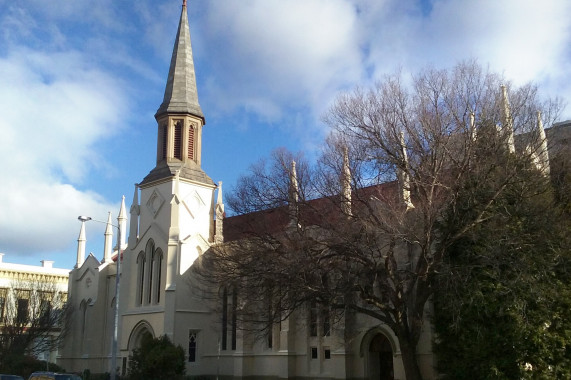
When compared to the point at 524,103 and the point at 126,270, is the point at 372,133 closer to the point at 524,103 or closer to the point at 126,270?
the point at 524,103

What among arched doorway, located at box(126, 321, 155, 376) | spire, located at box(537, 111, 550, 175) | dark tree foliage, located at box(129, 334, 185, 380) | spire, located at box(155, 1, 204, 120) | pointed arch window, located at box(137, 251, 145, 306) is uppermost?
spire, located at box(155, 1, 204, 120)

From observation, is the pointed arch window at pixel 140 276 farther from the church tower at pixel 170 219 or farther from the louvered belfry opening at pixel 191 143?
the louvered belfry opening at pixel 191 143

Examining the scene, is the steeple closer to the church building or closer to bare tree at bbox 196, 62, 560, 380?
the church building

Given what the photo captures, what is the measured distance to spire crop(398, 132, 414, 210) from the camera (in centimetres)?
2203

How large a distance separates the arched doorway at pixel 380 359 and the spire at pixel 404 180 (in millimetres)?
10101

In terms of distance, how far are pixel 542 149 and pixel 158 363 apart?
19.9 metres

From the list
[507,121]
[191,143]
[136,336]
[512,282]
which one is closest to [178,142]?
[191,143]

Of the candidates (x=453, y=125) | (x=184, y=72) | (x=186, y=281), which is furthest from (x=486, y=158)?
(x=184, y=72)

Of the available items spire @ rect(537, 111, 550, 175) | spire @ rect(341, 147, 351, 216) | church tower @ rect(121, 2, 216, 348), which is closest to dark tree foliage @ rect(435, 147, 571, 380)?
spire @ rect(537, 111, 550, 175)

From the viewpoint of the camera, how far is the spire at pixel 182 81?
40.6m

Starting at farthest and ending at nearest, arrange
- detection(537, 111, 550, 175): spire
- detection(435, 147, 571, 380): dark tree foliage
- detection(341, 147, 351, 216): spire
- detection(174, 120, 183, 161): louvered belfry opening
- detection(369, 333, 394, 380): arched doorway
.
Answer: detection(174, 120, 183, 161): louvered belfry opening
detection(369, 333, 394, 380): arched doorway
detection(341, 147, 351, 216): spire
detection(537, 111, 550, 175): spire
detection(435, 147, 571, 380): dark tree foliage

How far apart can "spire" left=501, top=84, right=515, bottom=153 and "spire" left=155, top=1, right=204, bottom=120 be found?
2298 cm

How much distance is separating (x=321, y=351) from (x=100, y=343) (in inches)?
735

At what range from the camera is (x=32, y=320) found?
145 feet
